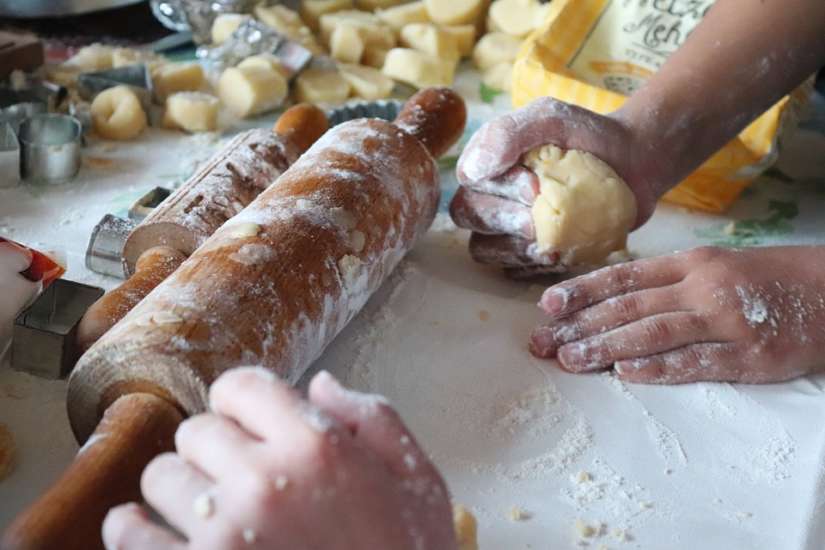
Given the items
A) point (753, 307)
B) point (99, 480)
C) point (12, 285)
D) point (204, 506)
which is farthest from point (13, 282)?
point (753, 307)

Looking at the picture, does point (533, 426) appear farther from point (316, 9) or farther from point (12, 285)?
point (316, 9)

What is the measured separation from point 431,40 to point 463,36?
129 mm

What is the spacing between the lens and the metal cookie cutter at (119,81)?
1904 millimetres

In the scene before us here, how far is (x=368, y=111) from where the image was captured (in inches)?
73.3

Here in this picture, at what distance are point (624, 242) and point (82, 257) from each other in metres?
0.83

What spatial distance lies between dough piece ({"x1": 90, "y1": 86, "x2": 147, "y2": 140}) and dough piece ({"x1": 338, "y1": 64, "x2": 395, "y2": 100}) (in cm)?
46

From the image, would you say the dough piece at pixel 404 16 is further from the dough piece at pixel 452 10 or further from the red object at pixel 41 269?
the red object at pixel 41 269

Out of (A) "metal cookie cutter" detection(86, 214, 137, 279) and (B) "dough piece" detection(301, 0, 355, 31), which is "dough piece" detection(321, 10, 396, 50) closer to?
(B) "dough piece" detection(301, 0, 355, 31)

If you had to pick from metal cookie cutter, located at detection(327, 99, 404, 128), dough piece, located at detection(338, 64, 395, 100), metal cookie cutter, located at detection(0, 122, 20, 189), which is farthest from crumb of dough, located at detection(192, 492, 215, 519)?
dough piece, located at detection(338, 64, 395, 100)

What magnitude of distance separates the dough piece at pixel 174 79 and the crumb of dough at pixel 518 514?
1.28 m

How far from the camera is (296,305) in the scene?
1094 millimetres

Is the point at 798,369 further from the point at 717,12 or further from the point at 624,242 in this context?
the point at 717,12

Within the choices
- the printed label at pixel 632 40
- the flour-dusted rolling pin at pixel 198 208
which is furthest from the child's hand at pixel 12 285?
the printed label at pixel 632 40

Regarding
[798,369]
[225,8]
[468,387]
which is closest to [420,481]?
[468,387]
